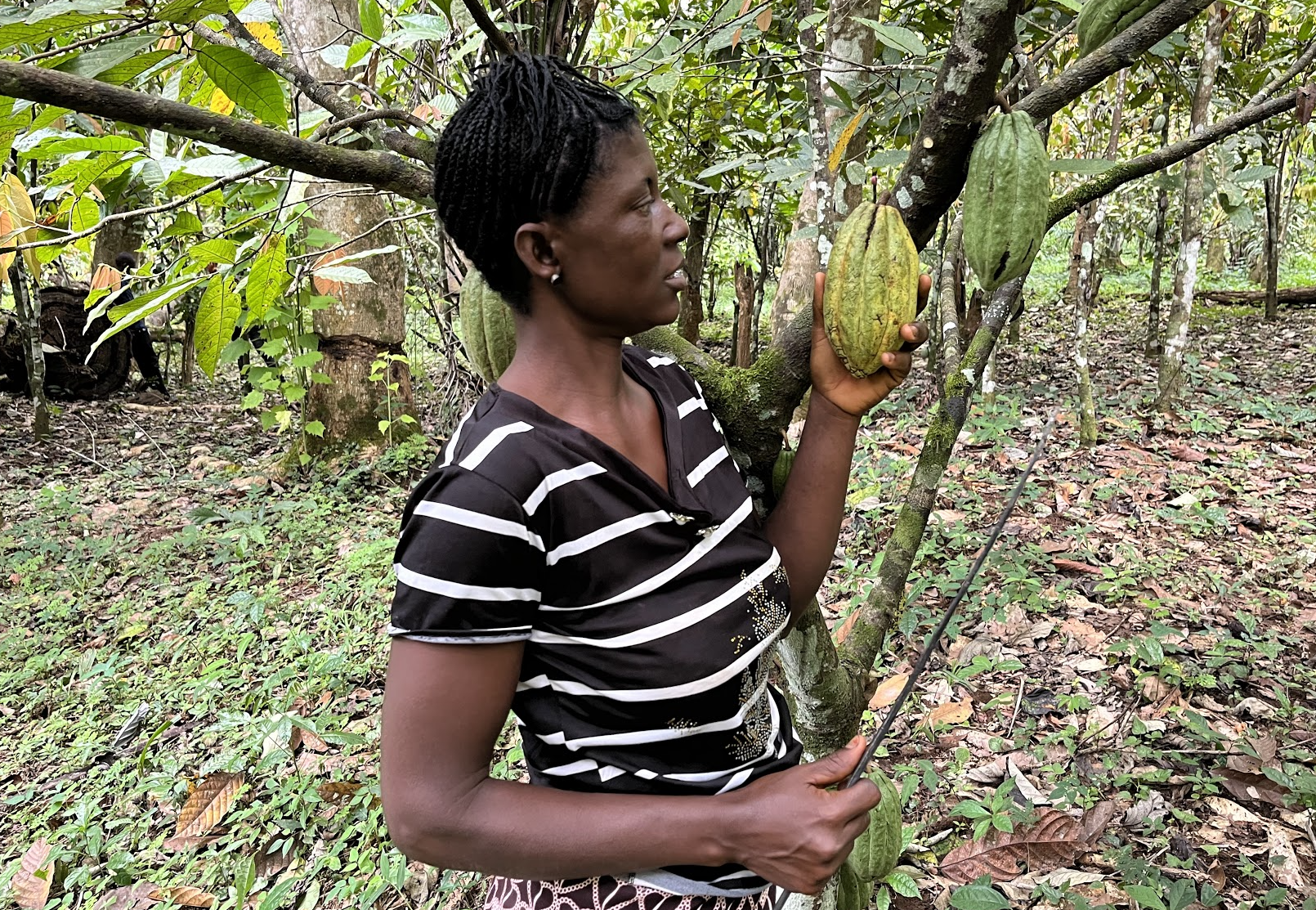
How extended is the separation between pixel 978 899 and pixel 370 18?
6.83 feet

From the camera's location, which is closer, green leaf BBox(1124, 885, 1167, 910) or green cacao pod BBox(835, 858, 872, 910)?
green cacao pod BBox(835, 858, 872, 910)

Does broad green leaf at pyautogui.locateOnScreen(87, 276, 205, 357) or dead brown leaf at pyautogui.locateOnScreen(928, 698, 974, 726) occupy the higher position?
broad green leaf at pyautogui.locateOnScreen(87, 276, 205, 357)

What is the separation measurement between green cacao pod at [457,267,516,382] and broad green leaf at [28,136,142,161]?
448 millimetres

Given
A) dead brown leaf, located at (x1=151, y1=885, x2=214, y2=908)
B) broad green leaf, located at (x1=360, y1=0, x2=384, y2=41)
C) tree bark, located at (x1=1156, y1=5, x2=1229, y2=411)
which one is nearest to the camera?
broad green leaf, located at (x1=360, y1=0, x2=384, y2=41)

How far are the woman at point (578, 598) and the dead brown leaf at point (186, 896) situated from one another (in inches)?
63.3

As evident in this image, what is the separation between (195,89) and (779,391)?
43.7 inches

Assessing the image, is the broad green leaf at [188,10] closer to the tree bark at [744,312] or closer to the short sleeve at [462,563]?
the short sleeve at [462,563]

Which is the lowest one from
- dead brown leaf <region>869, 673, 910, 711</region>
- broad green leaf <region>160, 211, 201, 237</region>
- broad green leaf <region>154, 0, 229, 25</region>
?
dead brown leaf <region>869, 673, 910, 711</region>

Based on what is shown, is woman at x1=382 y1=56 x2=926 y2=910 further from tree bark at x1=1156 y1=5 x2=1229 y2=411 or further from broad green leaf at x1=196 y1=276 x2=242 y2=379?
tree bark at x1=1156 y1=5 x2=1229 y2=411

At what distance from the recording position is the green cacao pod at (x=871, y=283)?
0.95 meters

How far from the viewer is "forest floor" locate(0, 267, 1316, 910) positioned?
80.9 inches

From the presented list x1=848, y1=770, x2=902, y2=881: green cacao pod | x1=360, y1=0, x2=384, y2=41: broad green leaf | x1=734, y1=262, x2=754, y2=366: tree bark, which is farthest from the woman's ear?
x1=734, y1=262, x2=754, y2=366: tree bark

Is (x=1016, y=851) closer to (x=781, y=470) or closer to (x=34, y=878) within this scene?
(x=781, y=470)

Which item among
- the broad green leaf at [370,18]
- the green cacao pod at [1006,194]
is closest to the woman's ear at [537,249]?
the green cacao pod at [1006,194]
